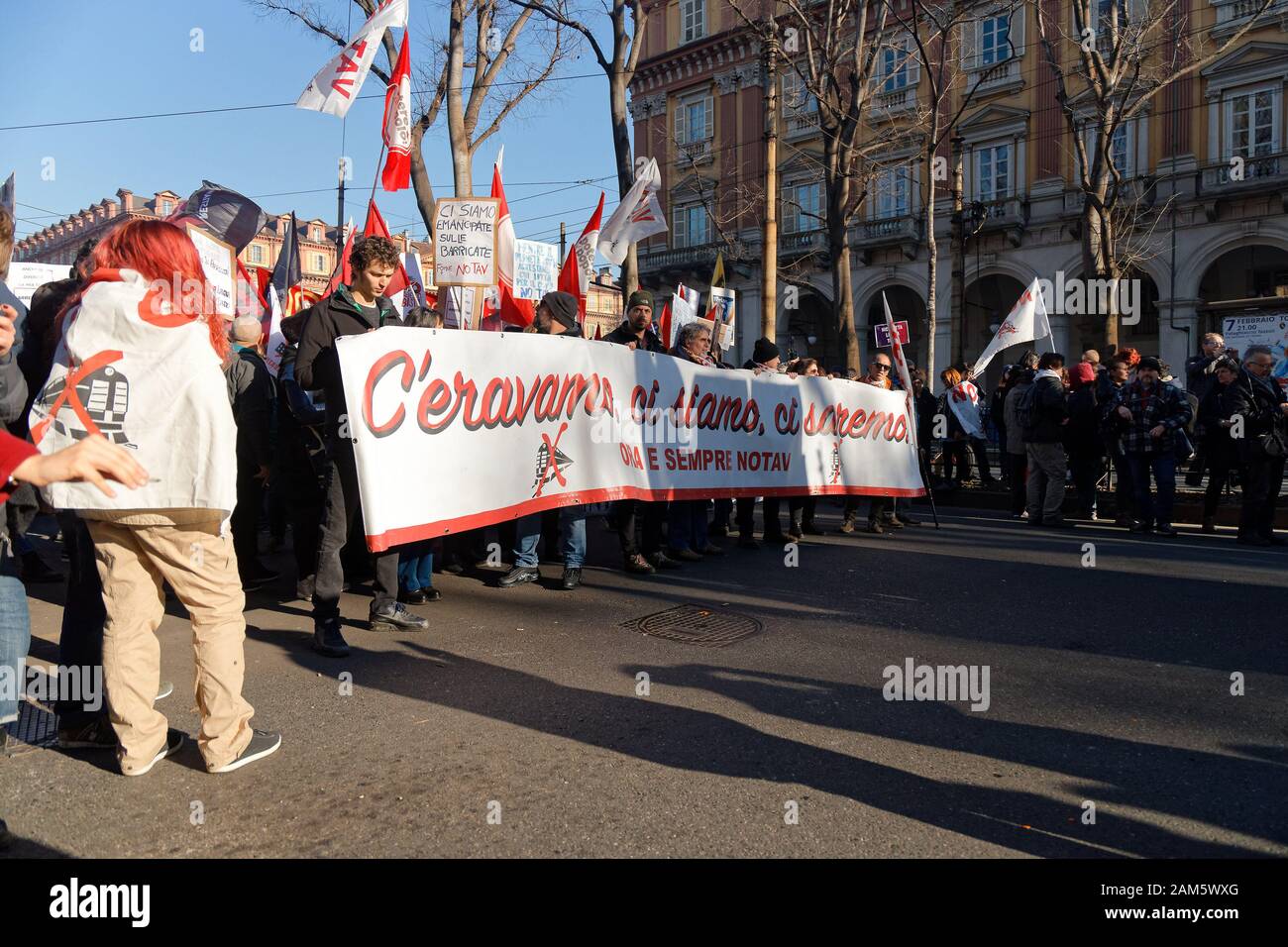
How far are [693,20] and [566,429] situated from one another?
3880 centimetres

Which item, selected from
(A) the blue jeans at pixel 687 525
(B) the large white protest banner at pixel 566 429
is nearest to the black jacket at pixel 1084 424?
(B) the large white protest banner at pixel 566 429

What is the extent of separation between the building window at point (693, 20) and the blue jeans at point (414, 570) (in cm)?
3845

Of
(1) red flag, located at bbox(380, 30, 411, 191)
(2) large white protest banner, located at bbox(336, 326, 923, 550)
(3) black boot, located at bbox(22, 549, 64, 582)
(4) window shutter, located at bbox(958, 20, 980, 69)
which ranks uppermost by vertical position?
(4) window shutter, located at bbox(958, 20, 980, 69)

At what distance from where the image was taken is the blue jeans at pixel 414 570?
641 centimetres

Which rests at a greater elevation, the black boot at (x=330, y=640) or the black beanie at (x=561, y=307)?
the black beanie at (x=561, y=307)

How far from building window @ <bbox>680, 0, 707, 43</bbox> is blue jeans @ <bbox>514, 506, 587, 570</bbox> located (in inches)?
1487

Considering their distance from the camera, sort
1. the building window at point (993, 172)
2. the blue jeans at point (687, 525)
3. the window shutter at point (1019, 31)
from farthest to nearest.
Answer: the building window at point (993, 172) < the window shutter at point (1019, 31) < the blue jeans at point (687, 525)

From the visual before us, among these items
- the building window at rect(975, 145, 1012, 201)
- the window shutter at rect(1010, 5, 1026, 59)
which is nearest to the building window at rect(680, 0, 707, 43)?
the window shutter at rect(1010, 5, 1026, 59)

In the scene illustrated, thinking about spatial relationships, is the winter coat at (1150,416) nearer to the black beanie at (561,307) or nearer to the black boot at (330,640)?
the black beanie at (561,307)

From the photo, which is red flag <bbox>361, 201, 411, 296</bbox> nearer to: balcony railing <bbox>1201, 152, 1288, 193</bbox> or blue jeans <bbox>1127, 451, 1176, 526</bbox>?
blue jeans <bbox>1127, 451, 1176, 526</bbox>

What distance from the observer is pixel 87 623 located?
3.96m

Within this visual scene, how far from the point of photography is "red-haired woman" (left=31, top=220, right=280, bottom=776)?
125 inches

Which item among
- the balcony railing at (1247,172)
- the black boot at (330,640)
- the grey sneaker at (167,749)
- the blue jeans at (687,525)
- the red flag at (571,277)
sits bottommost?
the grey sneaker at (167,749)

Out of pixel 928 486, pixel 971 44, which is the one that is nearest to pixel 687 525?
pixel 928 486
